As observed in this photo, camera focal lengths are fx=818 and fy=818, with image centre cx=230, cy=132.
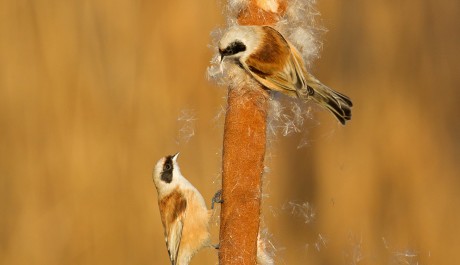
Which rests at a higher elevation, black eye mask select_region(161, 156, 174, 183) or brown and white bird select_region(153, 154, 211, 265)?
black eye mask select_region(161, 156, 174, 183)

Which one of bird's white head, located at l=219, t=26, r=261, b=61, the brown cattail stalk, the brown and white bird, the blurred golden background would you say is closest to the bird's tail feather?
bird's white head, located at l=219, t=26, r=261, b=61

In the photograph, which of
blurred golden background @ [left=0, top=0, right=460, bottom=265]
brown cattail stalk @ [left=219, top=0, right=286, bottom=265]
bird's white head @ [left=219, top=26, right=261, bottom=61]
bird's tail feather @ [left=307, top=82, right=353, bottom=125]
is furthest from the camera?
blurred golden background @ [left=0, top=0, right=460, bottom=265]

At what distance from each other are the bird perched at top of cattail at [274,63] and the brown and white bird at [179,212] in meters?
0.89

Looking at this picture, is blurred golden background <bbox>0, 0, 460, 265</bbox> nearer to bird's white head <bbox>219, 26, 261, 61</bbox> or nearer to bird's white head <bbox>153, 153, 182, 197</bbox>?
bird's white head <bbox>153, 153, 182, 197</bbox>

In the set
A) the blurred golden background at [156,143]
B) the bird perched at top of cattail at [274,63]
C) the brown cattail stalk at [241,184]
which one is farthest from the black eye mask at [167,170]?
the brown cattail stalk at [241,184]

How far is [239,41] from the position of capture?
1.24 meters

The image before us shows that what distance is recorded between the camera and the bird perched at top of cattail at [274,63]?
1.25m

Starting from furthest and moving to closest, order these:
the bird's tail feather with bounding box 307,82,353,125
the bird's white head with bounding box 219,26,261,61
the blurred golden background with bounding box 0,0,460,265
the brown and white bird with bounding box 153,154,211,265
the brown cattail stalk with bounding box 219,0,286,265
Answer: the blurred golden background with bounding box 0,0,460,265 < the brown and white bird with bounding box 153,154,211,265 < the bird's tail feather with bounding box 307,82,353,125 < the bird's white head with bounding box 219,26,261,61 < the brown cattail stalk with bounding box 219,0,286,265

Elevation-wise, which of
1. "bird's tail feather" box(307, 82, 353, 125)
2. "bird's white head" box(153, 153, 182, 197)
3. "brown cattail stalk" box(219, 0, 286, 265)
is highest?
"bird's tail feather" box(307, 82, 353, 125)

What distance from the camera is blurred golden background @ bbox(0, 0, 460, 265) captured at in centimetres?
306

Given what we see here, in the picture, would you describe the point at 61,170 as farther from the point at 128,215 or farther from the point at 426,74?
the point at 426,74

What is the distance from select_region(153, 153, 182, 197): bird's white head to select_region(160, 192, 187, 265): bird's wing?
0.03 meters

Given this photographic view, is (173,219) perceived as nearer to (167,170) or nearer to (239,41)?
(167,170)

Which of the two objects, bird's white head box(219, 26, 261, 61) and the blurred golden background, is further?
the blurred golden background
